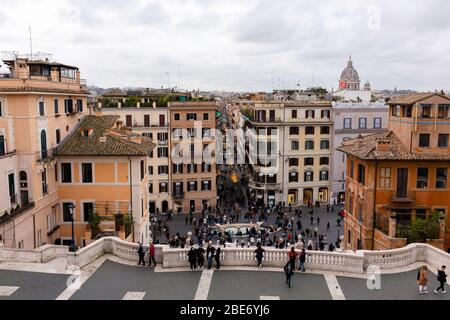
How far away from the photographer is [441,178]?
120ft

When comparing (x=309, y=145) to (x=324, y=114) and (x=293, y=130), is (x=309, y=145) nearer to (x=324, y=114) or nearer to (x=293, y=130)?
(x=293, y=130)

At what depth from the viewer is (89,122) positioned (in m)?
44.1

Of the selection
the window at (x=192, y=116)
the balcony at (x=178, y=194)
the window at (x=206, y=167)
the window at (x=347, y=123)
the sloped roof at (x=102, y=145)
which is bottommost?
the balcony at (x=178, y=194)

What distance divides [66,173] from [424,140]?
90.6ft

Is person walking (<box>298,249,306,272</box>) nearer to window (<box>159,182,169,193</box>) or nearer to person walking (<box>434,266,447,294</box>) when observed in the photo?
person walking (<box>434,266,447,294</box>)

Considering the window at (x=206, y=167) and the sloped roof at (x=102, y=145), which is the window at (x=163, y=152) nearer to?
the window at (x=206, y=167)

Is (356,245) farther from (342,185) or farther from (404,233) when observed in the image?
(342,185)

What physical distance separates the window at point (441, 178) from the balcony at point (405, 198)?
199 cm

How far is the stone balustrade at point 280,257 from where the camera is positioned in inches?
842

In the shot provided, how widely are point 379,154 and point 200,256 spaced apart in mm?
19487

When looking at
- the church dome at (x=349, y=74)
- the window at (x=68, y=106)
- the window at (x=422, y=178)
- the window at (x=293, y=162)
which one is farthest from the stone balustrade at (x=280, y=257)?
the church dome at (x=349, y=74)

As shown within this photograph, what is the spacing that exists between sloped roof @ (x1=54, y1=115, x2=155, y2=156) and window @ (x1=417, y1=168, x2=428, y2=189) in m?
20.5

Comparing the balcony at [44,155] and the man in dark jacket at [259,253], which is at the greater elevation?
the balcony at [44,155]

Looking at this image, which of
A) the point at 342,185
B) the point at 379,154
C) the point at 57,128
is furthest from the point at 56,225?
the point at 342,185
